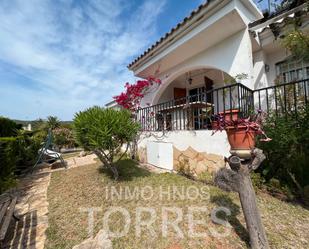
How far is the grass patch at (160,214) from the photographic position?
233 centimetres

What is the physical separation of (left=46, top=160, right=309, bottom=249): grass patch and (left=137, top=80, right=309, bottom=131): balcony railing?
71.8 inches

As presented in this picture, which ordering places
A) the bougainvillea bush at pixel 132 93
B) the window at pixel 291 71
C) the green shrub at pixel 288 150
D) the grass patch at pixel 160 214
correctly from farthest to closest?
the bougainvillea bush at pixel 132 93
the window at pixel 291 71
the green shrub at pixel 288 150
the grass patch at pixel 160 214

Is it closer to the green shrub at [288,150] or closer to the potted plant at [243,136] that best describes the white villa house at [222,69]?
the green shrub at [288,150]

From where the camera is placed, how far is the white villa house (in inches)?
167

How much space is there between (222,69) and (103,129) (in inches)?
163

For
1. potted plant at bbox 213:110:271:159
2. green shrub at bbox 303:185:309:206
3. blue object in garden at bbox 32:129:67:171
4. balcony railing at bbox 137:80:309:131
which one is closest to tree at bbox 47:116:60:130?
blue object in garden at bbox 32:129:67:171

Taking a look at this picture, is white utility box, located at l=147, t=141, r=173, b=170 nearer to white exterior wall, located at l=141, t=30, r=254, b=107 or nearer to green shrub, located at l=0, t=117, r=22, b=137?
white exterior wall, located at l=141, t=30, r=254, b=107

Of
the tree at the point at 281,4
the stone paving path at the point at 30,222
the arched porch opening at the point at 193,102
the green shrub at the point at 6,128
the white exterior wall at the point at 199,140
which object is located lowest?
the stone paving path at the point at 30,222

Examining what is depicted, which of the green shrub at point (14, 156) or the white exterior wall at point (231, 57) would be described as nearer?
the green shrub at point (14, 156)

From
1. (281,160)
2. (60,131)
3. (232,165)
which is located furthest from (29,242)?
(60,131)

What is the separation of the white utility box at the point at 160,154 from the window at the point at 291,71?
13.8 ft

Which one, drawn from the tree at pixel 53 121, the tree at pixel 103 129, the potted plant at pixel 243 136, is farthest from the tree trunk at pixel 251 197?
the tree at pixel 53 121

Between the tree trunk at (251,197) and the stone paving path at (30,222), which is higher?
the tree trunk at (251,197)

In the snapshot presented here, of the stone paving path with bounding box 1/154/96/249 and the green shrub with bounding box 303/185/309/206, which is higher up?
the green shrub with bounding box 303/185/309/206
